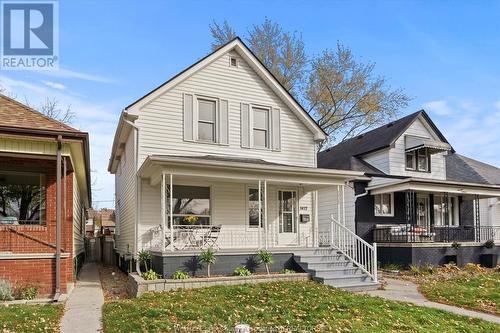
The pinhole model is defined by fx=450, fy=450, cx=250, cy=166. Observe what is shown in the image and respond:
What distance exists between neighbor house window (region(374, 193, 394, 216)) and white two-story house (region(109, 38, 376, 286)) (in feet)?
13.6

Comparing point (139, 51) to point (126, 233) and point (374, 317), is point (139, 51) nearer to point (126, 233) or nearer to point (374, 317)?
point (126, 233)

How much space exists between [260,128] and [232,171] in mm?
3613

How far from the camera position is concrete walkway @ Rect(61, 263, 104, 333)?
7.63m

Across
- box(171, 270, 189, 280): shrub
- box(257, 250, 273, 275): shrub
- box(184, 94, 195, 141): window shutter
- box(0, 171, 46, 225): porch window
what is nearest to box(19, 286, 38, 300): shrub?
box(0, 171, 46, 225): porch window

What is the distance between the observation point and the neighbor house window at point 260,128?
A: 632 inches

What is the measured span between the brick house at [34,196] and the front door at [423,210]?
48.5ft

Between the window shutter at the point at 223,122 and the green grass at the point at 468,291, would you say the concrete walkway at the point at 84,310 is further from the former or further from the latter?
the green grass at the point at 468,291

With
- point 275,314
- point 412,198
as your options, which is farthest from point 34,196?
point 412,198

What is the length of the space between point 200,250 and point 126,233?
5.45 metres

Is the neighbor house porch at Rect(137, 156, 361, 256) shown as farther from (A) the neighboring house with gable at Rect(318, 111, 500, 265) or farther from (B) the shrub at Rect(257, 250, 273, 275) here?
(A) the neighboring house with gable at Rect(318, 111, 500, 265)

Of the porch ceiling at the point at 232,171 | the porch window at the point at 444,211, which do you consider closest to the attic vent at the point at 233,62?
the porch ceiling at the point at 232,171

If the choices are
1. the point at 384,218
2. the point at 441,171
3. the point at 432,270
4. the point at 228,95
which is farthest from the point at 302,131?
the point at 441,171

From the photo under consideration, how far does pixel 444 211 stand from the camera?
21172 mm

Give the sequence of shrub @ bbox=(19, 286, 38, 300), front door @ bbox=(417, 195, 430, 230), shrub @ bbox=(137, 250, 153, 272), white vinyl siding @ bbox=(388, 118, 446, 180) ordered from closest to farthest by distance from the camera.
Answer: shrub @ bbox=(19, 286, 38, 300) → shrub @ bbox=(137, 250, 153, 272) → white vinyl siding @ bbox=(388, 118, 446, 180) → front door @ bbox=(417, 195, 430, 230)
